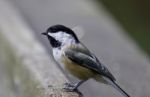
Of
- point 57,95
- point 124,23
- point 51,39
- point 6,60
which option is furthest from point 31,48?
point 124,23

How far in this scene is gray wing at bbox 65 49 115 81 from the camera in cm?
593

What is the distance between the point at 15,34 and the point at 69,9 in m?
1.07

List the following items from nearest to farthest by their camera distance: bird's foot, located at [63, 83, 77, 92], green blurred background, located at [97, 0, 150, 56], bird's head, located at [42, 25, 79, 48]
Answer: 1. bird's foot, located at [63, 83, 77, 92]
2. bird's head, located at [42, 25, 79, 48]
3. green blurred background, located at [97, 0, 150, 56]

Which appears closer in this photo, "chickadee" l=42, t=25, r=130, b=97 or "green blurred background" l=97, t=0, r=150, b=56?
"chickadee" l=42, t=25, r=130, b=97

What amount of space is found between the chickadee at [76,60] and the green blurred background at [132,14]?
4242 millimetres

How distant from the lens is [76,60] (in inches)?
237

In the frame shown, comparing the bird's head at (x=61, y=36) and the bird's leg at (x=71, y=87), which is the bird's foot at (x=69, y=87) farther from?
the bird's head at (x=61, y=36)

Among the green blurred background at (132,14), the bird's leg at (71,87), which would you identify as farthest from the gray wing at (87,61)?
the green blurred background at (132,14)

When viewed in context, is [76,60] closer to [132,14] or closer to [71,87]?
[71,87]

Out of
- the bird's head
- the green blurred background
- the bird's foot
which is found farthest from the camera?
the green blurred background

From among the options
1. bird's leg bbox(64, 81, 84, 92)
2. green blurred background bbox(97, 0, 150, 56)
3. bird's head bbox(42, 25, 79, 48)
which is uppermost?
bird's head bbox(42, 25, 79, 48)

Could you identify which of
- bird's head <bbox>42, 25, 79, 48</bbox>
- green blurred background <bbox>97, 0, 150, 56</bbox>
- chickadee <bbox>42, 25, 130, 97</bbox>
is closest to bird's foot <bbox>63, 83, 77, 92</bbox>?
chickadee <bbox>42, 25, 130, 97</bbox>

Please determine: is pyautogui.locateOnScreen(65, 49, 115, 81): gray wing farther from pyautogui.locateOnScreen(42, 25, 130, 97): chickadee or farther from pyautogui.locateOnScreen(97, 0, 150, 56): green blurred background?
pyautogui.locateOnScreen(97, 0, 150, 56): green blurred background

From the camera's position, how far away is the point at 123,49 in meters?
7.05
